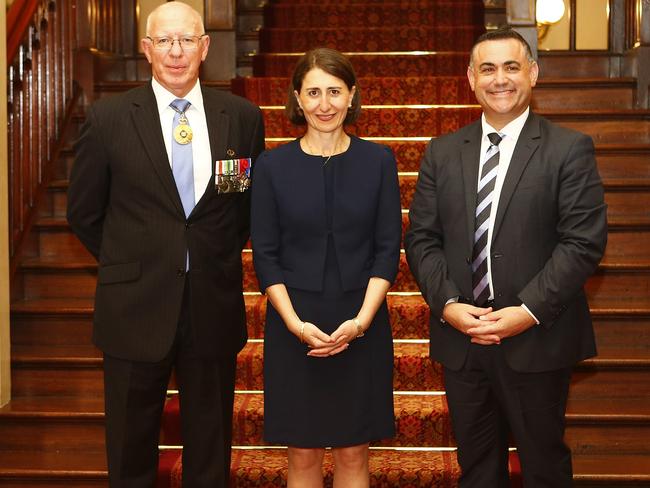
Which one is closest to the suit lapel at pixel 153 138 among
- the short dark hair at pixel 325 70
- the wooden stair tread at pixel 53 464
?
the short dark hair at pixel 325 70

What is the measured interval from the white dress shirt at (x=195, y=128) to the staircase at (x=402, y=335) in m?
1.38

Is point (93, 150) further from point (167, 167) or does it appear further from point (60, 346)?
point (60, 346)

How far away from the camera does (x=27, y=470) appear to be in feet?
12.9

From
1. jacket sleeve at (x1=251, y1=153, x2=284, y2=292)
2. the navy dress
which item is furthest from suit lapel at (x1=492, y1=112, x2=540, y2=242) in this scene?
jacket sleeve at (x1=251, y1=153, x2=284, y2=292)

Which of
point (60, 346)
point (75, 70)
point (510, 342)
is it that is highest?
point (75, 70)

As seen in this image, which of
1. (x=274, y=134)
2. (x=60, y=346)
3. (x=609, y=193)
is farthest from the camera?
(x=274, y=134)

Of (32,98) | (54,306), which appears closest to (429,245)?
(54,306)

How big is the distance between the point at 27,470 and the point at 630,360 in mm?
2572

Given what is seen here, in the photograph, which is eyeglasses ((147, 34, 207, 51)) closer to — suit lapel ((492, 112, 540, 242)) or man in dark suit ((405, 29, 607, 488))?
man in dark suit ((405, 29, 607, 488))

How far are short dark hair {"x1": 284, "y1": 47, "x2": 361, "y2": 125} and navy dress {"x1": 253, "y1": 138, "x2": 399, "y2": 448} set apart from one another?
91 millimetres

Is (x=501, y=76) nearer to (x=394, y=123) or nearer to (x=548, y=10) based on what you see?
(x=394, y=123)

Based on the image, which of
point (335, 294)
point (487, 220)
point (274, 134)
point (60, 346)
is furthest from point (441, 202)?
point (274, 134)

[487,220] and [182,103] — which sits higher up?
[182,103]

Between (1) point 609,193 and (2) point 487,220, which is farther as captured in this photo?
(1) point 609,193
